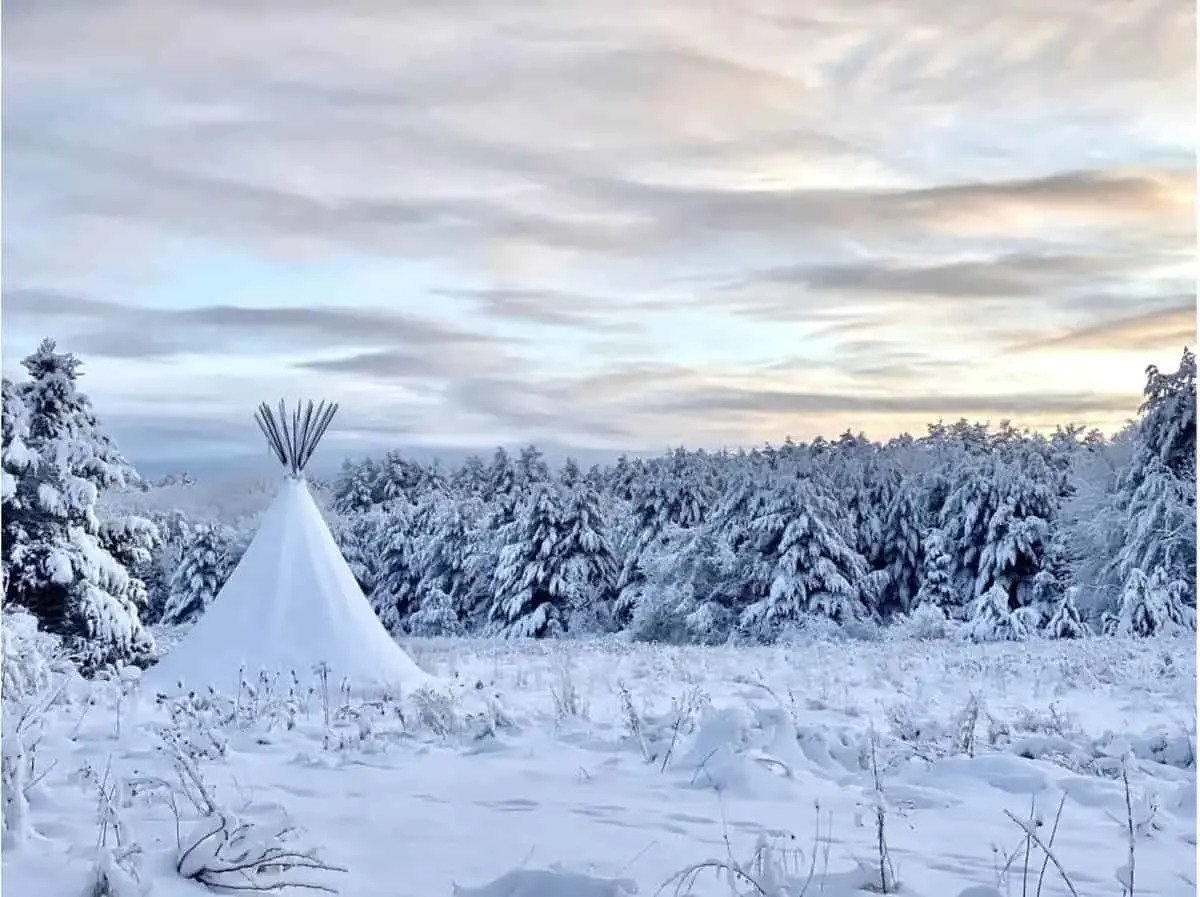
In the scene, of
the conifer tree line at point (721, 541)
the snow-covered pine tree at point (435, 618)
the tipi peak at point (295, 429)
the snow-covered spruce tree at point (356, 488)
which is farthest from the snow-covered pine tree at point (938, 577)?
the snow-covered spruce tree at point (356, 488)

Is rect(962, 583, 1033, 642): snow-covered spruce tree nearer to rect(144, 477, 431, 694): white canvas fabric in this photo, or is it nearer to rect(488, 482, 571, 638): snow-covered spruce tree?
rect(488, 482, 571, 638): snow-covered spruce tree

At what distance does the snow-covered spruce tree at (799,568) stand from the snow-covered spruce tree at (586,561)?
621cm

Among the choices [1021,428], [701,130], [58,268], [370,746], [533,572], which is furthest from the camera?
[1021,428]

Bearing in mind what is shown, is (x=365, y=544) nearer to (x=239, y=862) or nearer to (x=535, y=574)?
(x=535, y=574)

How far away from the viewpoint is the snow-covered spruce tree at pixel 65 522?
576 inches

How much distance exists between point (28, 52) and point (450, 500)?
3960cm

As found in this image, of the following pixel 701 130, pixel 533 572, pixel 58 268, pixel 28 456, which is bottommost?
pixel 533 572

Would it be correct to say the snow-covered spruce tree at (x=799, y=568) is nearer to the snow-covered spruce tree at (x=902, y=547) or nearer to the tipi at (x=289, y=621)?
the snow-covered spruce tree at (x=902, y=547)

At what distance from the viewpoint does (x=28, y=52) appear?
8.63m

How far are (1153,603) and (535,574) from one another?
20.3 meters

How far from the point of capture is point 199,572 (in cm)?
4603

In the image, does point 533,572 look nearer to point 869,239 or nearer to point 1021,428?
point 1021,428

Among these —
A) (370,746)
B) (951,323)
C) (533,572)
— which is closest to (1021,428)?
(533,572)

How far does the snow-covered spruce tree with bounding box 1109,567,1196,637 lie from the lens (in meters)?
24.7
